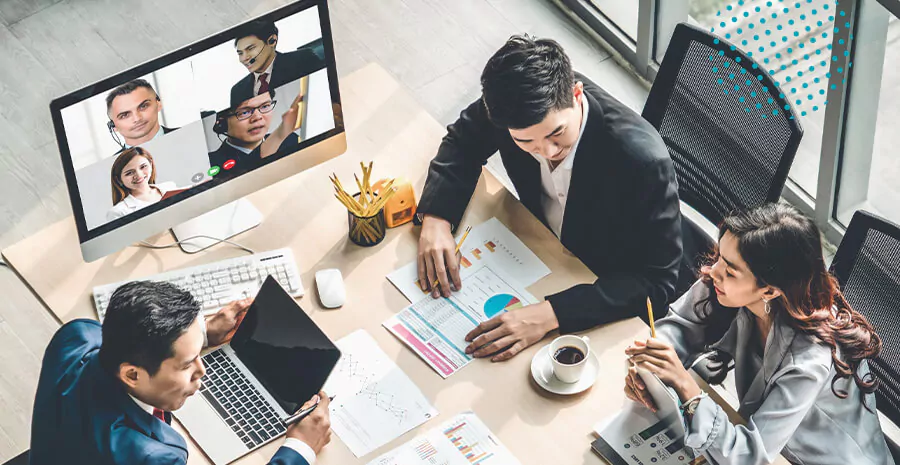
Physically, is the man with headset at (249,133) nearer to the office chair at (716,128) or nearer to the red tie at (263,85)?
the red tie at (263,85)

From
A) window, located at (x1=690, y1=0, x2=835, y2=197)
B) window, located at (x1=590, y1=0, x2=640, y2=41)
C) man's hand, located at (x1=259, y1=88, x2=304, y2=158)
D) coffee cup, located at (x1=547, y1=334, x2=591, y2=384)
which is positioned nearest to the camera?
coffee cup, located at (x1=547, y1=334, x2=591, y2=384)

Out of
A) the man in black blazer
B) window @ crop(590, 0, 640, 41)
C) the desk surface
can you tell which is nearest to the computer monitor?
the desk surface

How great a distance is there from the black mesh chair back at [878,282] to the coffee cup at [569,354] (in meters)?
0.65

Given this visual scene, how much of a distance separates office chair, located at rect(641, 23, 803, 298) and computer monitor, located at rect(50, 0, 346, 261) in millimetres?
923

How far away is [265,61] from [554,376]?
3.11ft

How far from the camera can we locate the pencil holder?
265 cm

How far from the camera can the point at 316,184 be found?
9.31 ft

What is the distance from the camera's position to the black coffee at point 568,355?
2.40 m

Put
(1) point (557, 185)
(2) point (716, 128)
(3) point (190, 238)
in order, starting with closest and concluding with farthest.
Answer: (3) point (190, 238)
(1) point (557, 185)
(2) point (716, 128)

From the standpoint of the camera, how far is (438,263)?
260cm

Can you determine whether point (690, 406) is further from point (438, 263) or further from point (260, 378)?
point (260, 378)

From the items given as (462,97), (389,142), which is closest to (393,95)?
(389,142)

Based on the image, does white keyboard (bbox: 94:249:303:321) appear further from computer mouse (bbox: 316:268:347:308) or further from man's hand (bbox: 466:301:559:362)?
man's hand (bbox: 466:301:559:362)

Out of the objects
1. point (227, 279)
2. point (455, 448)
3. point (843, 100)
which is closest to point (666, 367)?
point (455, 448)
